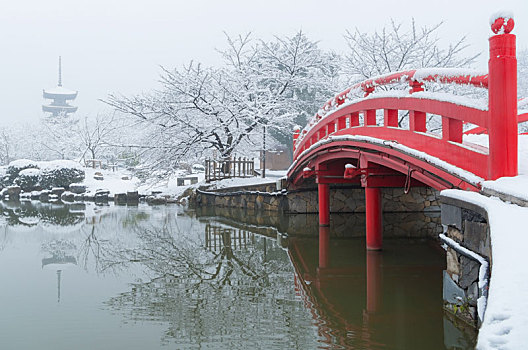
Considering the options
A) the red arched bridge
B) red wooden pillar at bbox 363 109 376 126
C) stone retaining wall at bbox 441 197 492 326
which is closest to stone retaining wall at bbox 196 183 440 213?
the red arched bridge

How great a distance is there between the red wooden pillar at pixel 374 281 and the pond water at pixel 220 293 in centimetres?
2

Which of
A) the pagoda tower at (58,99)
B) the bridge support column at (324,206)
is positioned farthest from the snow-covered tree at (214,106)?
the pagoda tower at (58,99)

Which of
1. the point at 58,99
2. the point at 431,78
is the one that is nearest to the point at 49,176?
the point at 431,78

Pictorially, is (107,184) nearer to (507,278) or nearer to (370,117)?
(370,117)

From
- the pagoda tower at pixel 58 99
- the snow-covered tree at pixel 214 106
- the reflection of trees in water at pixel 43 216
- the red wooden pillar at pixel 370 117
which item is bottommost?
the reflection of trees in water at pixel 43 216

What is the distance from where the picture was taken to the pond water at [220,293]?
4.44 meters

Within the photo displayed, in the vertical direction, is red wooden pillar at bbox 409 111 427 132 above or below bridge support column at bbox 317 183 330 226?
above

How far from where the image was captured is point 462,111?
469cm

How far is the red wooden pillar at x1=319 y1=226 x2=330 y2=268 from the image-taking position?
8049mm

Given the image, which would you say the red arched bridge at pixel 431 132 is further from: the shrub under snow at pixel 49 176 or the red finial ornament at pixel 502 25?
the shrub under snow at pixel 49 176

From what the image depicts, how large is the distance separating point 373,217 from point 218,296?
3438 mm

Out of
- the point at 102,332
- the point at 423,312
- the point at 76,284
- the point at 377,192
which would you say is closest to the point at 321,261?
the point at 377,192

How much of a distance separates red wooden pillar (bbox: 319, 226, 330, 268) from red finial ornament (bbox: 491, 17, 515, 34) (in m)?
4.61

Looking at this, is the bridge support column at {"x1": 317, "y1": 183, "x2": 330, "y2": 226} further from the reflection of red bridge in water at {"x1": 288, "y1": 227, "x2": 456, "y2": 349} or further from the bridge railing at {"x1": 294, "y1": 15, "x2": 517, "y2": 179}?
the bridge railing at {"x1": 294, "y1": 15, "x2": 517, "y2": 179}
